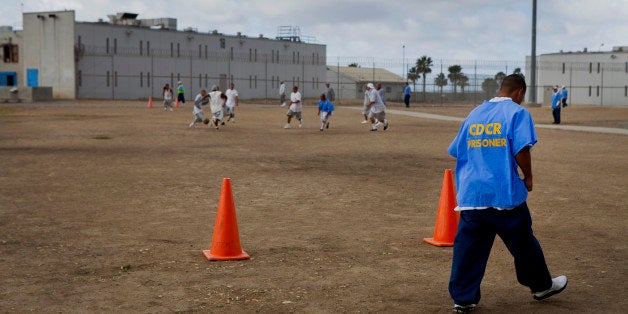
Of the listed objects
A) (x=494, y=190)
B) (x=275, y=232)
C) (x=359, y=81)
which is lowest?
(x=275, y=232)

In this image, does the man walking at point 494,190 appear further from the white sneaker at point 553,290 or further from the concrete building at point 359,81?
the concrete building at point 359,81

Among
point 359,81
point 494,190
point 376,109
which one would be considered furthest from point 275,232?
point 359,81

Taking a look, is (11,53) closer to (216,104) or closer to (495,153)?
(216,104)

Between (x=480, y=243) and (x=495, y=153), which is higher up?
(x=495, y=153)

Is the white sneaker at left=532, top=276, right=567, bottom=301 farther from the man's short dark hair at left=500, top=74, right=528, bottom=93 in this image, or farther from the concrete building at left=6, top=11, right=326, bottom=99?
the concrete building at left=6, top=11, right=326, bottom=99

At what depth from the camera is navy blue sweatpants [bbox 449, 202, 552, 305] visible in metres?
5.53

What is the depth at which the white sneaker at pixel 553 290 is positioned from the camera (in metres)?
5.89

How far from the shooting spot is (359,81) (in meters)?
92.6

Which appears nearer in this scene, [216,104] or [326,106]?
[326,106]

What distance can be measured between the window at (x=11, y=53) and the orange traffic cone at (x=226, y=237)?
216 feet

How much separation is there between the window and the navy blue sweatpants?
68.5 meters

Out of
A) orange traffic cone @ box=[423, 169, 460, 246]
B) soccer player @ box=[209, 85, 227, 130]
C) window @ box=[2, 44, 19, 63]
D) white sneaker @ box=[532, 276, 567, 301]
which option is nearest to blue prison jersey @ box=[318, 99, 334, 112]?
soccer player @ box=[209, 85, 227, 130]

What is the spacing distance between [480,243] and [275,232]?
364cm

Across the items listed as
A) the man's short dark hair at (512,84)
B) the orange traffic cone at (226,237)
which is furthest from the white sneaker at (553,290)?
the orange traffic cone at (226,237)
